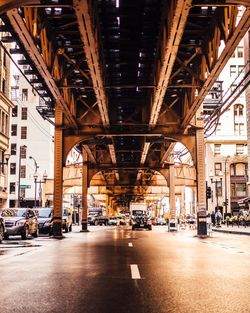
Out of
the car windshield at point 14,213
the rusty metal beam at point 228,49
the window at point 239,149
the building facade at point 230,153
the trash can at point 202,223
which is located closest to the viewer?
the rusty metal beam at point 228,49

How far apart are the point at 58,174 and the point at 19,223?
404 cm

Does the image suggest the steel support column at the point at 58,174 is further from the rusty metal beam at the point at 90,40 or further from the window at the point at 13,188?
the window at the point at 13,188

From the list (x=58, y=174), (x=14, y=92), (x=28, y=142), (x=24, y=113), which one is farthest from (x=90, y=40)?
(x=14, y=92)

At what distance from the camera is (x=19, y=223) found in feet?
87.3

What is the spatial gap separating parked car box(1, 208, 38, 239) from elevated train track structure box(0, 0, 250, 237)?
1.55 m

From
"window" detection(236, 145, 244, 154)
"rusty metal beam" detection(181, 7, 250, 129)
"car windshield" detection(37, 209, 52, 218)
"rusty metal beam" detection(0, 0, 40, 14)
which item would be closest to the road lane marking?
"rusty metal beam" detection(0, 0, 40, 14)

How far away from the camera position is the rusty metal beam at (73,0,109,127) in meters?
11.9

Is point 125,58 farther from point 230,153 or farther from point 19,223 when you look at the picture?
point 230,153

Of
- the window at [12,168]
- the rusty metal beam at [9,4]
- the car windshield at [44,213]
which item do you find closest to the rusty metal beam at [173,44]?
the rusty metal beam at [9,4]

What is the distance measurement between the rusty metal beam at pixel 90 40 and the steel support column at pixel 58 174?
8.53 meters

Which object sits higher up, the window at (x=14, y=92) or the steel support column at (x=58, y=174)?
the window at (x=14, y=92)

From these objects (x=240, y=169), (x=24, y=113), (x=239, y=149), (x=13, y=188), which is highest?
(x=24, y=113)

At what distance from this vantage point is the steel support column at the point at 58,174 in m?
29.1

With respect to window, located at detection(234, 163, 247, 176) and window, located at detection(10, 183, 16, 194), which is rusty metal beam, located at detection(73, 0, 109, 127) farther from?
window, located at detection(234, 163, 247, 176)
